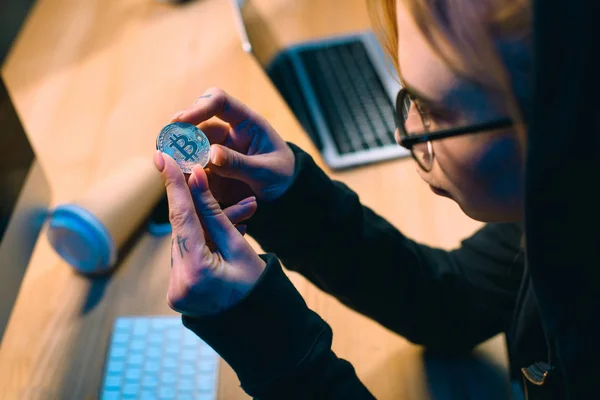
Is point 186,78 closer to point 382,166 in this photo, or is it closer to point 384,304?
point 382,166

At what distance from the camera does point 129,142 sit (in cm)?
101

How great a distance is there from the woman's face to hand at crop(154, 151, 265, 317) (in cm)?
20

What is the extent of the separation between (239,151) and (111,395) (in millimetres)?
342

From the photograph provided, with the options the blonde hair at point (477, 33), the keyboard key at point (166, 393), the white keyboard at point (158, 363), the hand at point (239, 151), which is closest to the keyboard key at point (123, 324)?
the white keyboard at point (158, 363)

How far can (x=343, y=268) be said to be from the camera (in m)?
0.66

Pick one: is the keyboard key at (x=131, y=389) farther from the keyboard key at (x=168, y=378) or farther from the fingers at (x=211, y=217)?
the fingers at (x=211, y=217)

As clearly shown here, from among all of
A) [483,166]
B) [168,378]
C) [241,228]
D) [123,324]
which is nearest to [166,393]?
[168,378]

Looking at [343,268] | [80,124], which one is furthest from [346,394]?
[80,124]

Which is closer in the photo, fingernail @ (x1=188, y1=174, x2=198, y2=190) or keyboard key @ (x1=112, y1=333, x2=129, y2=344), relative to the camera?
fingernail @ (x1=188, y1=174, x2=198, y2=190)

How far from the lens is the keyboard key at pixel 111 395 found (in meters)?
0.69

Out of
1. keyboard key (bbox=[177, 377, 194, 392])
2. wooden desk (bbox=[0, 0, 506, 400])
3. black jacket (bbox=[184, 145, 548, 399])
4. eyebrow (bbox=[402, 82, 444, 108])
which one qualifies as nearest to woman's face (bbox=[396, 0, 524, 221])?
eyebrow (bbox=[402, 82, 444, 108])

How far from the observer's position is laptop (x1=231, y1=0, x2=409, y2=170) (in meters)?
0.95

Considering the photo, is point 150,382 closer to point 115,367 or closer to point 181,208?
point 115,367

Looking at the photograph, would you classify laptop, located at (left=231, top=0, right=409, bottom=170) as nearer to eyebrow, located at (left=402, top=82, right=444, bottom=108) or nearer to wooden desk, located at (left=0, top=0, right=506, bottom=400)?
wooden desk, located at (left=0, top=0, right=506, bottom=400)
